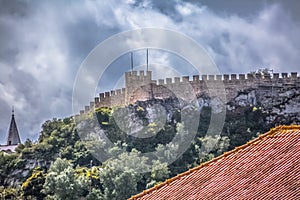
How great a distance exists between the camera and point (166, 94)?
302 ft

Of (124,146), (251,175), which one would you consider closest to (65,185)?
(124,146)

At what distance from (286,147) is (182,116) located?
74123 millimetres

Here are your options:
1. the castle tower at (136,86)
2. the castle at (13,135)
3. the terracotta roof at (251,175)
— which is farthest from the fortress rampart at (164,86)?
the terracotta roof at (251,175)

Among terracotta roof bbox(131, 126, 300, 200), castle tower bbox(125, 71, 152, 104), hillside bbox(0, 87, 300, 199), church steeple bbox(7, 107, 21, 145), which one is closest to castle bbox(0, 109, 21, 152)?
church steeple bbox(7, 107, 21, 145)

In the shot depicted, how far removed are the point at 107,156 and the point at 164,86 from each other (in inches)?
321

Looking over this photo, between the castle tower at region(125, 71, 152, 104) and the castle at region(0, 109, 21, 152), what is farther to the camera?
the castle at region(0, 109, 21, 152)

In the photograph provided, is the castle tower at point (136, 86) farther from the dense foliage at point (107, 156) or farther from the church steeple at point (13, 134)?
the church steeple at point (13, 134)

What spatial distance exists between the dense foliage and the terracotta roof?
61.7 meters

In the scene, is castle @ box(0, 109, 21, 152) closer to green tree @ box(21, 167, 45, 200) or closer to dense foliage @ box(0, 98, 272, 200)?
dense foliage @ box(0, 98, 272, 200)

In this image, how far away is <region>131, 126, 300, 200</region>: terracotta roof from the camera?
1426cm

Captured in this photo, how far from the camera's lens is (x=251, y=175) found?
1484 cm

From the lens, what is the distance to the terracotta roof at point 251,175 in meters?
14.3

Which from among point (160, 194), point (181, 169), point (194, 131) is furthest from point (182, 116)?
point (160, 194)

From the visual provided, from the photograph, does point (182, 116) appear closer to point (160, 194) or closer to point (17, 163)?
point (17, 163)
